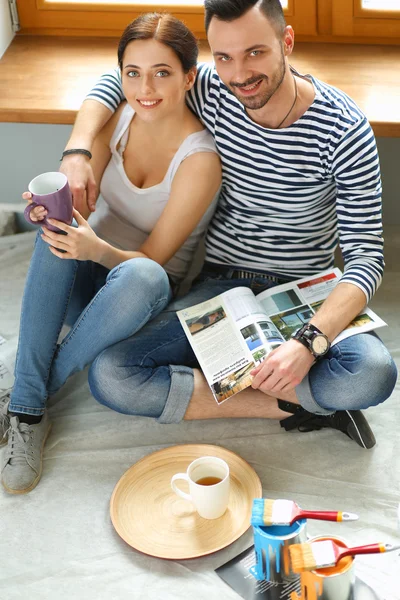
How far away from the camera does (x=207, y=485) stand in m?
1.51

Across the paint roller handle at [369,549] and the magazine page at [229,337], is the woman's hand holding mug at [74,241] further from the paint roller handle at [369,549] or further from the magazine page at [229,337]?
the paint roller handle at [369,549]

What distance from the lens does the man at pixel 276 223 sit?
161cm

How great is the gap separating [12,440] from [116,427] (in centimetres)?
23

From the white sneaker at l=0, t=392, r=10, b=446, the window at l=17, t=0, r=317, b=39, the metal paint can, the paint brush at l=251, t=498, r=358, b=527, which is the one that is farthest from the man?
the window at l=17, t=0, r=317, b=39

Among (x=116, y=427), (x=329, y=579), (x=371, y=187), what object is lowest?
(x=116, y=427)

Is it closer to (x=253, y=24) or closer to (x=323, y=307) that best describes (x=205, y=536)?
(x=323, y=307)

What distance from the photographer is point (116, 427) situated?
1.81m

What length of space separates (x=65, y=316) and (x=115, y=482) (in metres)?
0.37

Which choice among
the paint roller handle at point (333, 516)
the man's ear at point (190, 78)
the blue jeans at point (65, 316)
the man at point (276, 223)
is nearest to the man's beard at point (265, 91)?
the man at point (276, 223)

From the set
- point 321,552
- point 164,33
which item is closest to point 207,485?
point 321,552

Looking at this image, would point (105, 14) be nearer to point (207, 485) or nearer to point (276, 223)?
point (276, 223)

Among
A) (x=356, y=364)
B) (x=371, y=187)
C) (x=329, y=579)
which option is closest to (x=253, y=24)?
(x=371, y=187)

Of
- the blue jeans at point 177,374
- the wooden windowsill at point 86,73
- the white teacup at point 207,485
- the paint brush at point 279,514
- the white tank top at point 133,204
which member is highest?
the wooden windowsill at point 86,73

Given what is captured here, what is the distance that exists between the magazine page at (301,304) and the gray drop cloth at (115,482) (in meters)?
0.24
